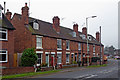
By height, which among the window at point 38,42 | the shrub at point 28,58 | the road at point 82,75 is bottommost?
the road at point 82,75

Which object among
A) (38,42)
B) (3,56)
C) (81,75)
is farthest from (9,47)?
(81,75)

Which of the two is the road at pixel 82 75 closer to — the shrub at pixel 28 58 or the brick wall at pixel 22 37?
the shrub at pixel 28 58

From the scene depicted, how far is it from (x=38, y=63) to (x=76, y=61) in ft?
39.6

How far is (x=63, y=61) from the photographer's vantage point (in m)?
29.8

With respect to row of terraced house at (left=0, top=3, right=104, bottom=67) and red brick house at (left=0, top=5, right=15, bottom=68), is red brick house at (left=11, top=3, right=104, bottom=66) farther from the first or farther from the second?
red brick house at (left=0, top=5, right=15, bottom=68)

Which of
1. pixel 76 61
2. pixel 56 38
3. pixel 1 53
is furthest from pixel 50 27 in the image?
pixel 1 53

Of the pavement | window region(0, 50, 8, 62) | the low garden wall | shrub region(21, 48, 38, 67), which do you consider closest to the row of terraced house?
window region(0, 50, 8, 62)

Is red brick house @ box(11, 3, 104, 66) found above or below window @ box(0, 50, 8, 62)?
above

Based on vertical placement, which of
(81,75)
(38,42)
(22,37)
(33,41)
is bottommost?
(81,75)

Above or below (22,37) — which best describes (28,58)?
below

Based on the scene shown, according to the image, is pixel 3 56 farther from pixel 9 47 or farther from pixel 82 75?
pixel 82 75

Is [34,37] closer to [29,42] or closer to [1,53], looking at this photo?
[29,42]

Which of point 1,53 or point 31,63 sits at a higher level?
point 1,53

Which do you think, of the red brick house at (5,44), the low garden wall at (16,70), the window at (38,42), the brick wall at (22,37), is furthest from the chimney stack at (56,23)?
the low garden wall at (16,70)
